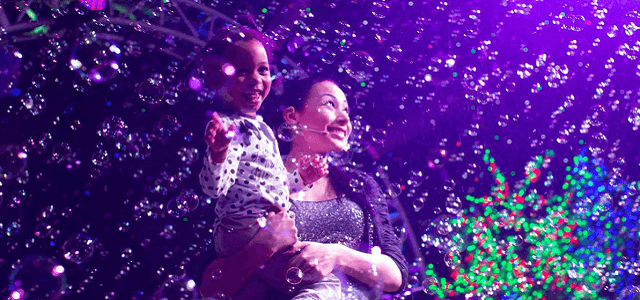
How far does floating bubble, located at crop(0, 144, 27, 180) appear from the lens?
5.88 feet

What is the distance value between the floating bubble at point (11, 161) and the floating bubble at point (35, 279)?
333 mm

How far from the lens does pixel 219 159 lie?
1.59 metres

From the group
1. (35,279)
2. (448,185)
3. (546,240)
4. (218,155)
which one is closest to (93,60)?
(218,155)

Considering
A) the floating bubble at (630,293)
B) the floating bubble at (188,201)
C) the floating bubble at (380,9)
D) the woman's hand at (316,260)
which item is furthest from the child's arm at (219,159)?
the floating bubble at (630,293)

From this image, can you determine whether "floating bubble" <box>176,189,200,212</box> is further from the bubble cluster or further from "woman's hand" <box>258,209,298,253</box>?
"woman's hand" <box>258,209,298,253</box>

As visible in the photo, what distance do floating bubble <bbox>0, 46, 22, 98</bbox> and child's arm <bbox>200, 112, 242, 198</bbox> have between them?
3.13ft

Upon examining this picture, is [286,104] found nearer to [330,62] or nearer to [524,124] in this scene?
[330,62]

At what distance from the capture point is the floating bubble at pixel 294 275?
1.57 m

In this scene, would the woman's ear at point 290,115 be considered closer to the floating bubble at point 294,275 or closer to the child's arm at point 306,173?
the child's arm at point 306,173

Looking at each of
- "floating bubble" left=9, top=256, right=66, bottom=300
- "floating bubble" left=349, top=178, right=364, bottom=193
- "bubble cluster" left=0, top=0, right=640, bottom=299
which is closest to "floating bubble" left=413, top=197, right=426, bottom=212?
"bubble cluster" left=0, top=0, right=640, bottom=299

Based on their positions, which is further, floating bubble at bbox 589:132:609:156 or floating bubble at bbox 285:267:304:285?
floating bubble at bbox 589:132:609:156

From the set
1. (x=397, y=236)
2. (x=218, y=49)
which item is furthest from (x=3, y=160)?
(x=397, y=236)

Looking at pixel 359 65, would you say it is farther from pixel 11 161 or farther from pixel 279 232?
pixel 11 161

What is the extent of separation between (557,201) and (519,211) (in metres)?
0.25
